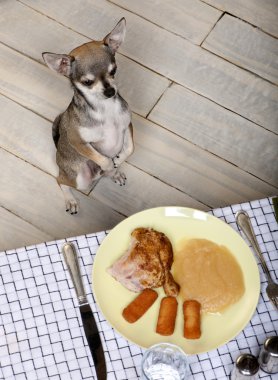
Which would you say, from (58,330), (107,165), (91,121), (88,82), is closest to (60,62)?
(88,82)

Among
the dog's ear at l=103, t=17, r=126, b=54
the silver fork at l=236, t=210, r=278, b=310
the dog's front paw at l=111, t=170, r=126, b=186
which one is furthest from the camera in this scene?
the dog's front paw at l=111, t=170, r=126, b=186

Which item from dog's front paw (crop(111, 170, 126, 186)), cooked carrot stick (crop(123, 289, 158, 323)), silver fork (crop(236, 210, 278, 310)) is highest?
silver fork (crop(236, 210, 278, 310))

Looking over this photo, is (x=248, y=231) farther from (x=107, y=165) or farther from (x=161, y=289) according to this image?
(x=107, y=165)

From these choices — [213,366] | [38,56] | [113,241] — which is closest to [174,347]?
[213,366]

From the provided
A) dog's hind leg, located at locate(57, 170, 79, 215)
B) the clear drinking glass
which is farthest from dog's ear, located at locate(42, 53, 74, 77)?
the clear drinking glass

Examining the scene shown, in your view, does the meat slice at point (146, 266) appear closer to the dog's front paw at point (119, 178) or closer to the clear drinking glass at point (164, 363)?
the clear drinking glass at point (164, 363)

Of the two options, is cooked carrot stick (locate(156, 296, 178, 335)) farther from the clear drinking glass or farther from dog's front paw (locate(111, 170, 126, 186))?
dog's front paw (locate(111, 170, 126, 186))
